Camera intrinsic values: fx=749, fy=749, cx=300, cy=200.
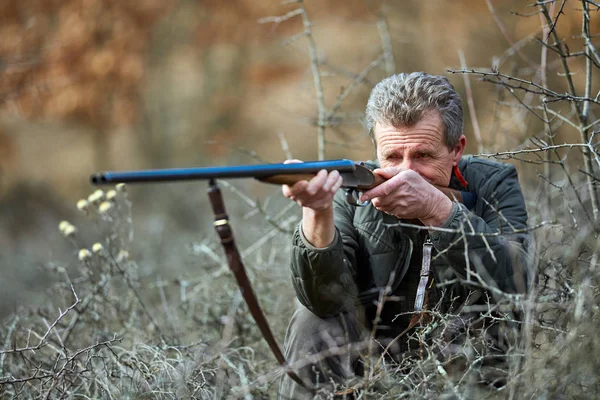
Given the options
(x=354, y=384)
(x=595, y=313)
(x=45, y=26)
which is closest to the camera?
(x=595, y=313)

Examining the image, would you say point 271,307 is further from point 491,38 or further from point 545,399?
point 491,38

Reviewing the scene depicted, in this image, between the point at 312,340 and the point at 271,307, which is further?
the point at 271,307

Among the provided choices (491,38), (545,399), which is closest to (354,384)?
(545,399)

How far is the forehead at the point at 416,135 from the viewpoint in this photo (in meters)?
3.30

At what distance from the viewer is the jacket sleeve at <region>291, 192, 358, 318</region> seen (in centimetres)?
299

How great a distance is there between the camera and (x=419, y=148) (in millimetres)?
3293

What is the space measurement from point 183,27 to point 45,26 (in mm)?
2477

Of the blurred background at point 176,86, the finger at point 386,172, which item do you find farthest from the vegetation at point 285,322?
the blurred background at point 176,86

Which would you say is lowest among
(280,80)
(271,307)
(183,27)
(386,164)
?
(271,307)

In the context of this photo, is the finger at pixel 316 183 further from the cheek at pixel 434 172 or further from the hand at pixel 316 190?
the cheek at pixel 434 172

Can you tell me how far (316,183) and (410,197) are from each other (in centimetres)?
49

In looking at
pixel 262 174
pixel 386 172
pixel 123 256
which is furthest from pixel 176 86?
pixel 262 174

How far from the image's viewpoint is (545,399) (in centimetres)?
241

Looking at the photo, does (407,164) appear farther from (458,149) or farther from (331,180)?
(331,180)
